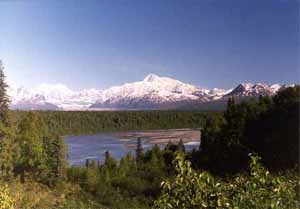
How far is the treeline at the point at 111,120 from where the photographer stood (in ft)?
107

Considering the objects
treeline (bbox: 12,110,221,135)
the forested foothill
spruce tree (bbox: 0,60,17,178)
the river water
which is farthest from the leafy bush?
treeline (bbox: 12,110,221,135)

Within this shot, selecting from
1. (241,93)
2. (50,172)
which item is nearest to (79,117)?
(50,172)

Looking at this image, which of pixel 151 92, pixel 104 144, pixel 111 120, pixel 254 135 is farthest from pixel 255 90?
pixel 111 120

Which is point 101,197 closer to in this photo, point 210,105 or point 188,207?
point 210,105

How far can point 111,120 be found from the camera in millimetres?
40719

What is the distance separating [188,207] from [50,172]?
17206 mm

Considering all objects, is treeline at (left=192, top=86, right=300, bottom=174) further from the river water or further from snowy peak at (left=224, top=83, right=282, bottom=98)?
the river water

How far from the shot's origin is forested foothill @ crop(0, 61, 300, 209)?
2598mm

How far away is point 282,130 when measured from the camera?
39.0 ft

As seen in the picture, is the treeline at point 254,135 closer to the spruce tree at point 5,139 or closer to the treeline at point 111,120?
the spruce tree at point 5,139

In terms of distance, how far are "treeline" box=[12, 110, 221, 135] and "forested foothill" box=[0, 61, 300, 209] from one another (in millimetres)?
5988

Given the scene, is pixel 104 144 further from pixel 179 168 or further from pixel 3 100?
pixel 179 168

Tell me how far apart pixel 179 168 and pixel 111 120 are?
38253 mm

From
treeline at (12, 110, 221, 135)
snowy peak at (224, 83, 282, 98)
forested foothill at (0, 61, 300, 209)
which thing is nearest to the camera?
forested foothill at (0, 61, 300, 209)
